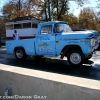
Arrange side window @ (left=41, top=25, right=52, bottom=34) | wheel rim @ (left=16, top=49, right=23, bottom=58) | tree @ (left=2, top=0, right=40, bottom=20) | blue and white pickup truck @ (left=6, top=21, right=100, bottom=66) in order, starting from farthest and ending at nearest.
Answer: tree @ (left=2, top=0, right=40, bottom=20) < wheel rim @ (left=16, top=49, right=23, bottom=58) < side window @ (left=41, top=25, right=52, bottom=34) < blue and white pickup truck @ (left=6, top=21, right=100, bottom=66)

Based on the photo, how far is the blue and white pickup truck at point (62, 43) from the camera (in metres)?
7.17

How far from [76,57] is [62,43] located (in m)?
0.96

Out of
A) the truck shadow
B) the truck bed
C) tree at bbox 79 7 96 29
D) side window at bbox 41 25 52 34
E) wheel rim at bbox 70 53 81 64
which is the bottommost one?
the truck shadow

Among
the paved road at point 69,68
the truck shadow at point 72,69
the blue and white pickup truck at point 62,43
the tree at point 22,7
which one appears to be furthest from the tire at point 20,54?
the tree at point 22,7

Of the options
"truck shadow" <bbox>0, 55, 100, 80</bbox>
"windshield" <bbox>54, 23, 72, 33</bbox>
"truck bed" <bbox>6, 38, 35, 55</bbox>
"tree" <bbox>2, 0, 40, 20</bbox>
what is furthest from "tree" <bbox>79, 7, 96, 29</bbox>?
"truck shadow" <bbox>0, 55, 100, 80</bbox>

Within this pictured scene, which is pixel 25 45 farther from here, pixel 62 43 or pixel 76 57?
pixel 76 57

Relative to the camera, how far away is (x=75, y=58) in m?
7.69

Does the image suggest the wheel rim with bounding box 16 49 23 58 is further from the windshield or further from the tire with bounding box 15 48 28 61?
the windshield

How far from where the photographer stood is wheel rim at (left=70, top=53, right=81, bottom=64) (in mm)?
7580

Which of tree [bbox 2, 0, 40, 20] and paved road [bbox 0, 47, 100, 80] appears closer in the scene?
paved road [bbox 0, 47, 100, 80]

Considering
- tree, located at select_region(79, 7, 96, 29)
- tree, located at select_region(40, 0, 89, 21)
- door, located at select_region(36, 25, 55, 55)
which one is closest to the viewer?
door, located at select_region(36, 25, 55, 55)

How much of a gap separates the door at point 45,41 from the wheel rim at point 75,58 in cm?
104

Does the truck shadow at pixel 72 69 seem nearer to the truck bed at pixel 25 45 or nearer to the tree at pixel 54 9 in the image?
the truck bed at pixel 25 45

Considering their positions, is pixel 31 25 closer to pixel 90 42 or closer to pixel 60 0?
pixel 60 0
